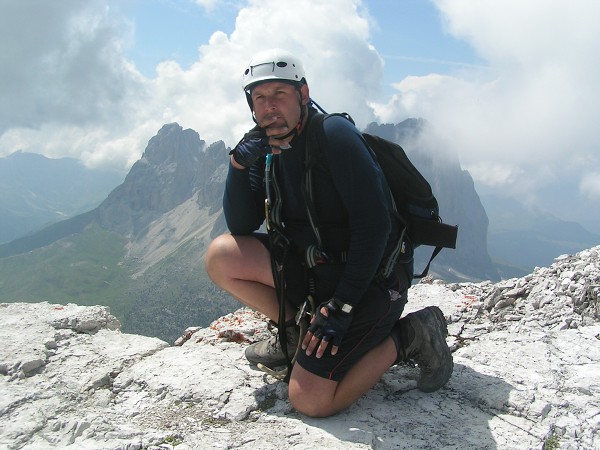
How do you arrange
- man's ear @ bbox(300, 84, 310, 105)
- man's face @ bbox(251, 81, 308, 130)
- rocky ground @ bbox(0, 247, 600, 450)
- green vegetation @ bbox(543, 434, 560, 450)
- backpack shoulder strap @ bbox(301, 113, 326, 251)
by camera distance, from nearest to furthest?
green vegetation @ bbox(543, 434, 560, 450) → rocky ground @ bbox(0, 247, 600, 450) → backpack shoulder strap @ bbox(301, 113, 326, 251) → man's face @ bbox(251, 81, 308, 130) → man's ear @ bbox(300, 84, 310, 105)

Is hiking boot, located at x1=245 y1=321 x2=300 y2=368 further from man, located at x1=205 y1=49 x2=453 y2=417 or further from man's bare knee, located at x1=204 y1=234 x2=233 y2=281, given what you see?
man's bare knee, located at x1=204 y1=234 x2=233 y2=281

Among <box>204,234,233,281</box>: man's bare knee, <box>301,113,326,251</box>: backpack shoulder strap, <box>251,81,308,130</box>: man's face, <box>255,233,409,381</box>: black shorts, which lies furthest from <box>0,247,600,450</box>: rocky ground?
<box>251,81,308,130</box>: man's face

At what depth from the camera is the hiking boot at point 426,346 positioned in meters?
4.94

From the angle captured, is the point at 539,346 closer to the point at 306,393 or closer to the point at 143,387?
the point at 306,393

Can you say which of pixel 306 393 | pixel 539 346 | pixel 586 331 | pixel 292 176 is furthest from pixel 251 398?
pixel 586 331

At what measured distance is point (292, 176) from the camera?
4.91 meters

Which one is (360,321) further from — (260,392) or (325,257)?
(260,392)

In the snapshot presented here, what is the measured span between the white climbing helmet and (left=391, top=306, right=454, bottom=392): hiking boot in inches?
116

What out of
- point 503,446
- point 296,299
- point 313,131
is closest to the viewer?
point 503,446

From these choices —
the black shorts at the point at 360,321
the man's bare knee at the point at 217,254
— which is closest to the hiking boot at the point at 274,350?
the black shorts at the point at 360,321

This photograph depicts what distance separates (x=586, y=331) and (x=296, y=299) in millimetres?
4291

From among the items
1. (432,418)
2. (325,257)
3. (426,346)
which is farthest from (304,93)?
(432,418)

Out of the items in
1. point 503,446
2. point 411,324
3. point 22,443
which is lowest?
point 22,443

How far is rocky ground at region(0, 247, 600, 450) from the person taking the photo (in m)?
4.27
